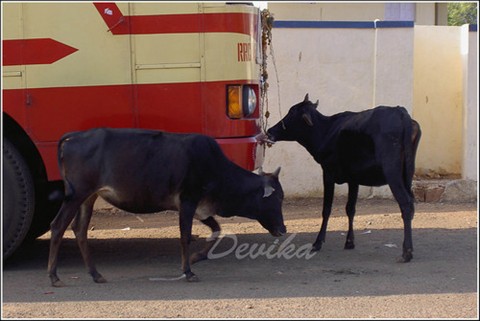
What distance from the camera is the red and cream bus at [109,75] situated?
6918mm

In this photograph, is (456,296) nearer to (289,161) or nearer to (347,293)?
(347,293)

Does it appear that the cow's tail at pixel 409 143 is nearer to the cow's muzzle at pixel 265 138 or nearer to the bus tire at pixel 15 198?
the cow's muzzle at pixel 265 138

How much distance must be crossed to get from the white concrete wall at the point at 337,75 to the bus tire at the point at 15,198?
4896 millimetres

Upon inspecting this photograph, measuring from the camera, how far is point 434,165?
12.6m

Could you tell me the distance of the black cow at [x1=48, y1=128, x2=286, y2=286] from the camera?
6656 millimetres

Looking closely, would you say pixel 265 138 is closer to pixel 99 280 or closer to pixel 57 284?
pixel 99 280

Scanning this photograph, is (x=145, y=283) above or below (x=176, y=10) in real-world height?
below

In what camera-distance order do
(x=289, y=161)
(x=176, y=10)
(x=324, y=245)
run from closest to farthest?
(x=176, y=10), (x=324, y=245), (x=289, y=161)

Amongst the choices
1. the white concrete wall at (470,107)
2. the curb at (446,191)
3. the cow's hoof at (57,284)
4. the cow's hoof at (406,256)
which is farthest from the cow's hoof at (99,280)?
the white concrete wall at (470,107)

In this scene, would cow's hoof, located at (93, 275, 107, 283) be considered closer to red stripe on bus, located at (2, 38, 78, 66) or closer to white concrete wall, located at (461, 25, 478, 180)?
red stripe on bus, located at (2, 38, 78, 66)

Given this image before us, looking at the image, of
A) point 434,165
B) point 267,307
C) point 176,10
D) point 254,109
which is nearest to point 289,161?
point 434,165

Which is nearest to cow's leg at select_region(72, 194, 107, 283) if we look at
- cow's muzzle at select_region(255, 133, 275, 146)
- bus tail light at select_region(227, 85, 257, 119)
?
bus tail light at select_region(227, 85, 257, 119)

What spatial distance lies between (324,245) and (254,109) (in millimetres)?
1958

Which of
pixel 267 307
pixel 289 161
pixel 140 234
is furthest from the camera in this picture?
pixel 289 161
